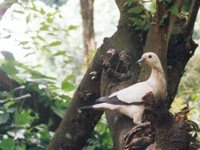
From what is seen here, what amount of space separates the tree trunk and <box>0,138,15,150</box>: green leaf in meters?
0.14

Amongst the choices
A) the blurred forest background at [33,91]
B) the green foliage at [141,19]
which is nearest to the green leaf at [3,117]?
the blurred forest background at [33,91]

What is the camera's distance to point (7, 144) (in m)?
1.48

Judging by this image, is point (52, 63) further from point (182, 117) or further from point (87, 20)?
point (182, 117)

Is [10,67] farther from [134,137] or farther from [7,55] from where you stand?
[134,137]

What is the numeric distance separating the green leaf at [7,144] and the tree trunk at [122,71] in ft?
0.45

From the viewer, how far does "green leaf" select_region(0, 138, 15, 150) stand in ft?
4.83

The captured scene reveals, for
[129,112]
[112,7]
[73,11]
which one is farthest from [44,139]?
[73,11]

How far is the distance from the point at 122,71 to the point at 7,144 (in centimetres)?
55

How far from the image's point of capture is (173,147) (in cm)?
82

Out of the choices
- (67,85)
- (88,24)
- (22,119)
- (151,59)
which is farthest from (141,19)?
(88,24)

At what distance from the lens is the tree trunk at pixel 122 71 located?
43.9 inches

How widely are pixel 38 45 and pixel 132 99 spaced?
0.78m

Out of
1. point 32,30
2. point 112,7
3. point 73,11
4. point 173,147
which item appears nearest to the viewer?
point 173,147

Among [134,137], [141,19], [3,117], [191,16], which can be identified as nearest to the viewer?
[134,137]
